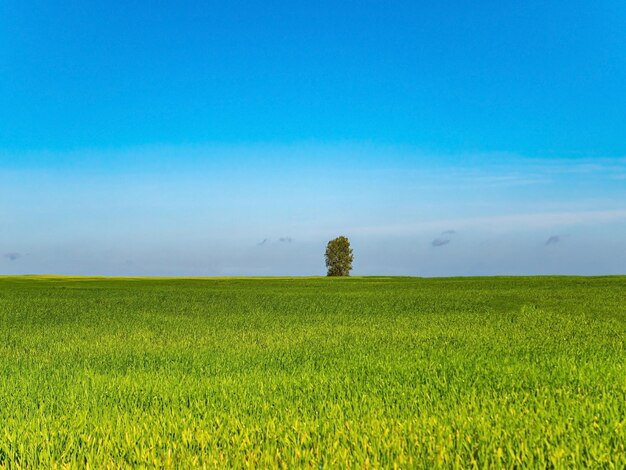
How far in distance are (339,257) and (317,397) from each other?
85691 mm

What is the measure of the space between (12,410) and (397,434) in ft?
15.4

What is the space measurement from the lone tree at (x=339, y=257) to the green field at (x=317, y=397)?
3031 inches

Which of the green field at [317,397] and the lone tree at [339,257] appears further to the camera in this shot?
the lone tree at [339,257]

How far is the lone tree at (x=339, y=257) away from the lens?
92188 millimetres

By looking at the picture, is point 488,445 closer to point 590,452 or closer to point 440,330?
point 590,452

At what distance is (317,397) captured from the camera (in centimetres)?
688

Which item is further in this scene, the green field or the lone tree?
the lone tree

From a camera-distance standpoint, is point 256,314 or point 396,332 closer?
point 396,332

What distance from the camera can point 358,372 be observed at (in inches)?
338

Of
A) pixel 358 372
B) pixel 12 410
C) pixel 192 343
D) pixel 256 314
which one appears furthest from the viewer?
A: pixel 256 314

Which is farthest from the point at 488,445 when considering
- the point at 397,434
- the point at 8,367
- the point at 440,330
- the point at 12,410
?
the point at 440,330

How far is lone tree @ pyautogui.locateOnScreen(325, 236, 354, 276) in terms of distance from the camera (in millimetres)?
92188

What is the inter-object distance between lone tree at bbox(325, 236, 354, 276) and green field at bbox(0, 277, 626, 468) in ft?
253

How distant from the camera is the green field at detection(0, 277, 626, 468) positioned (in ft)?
16.0
